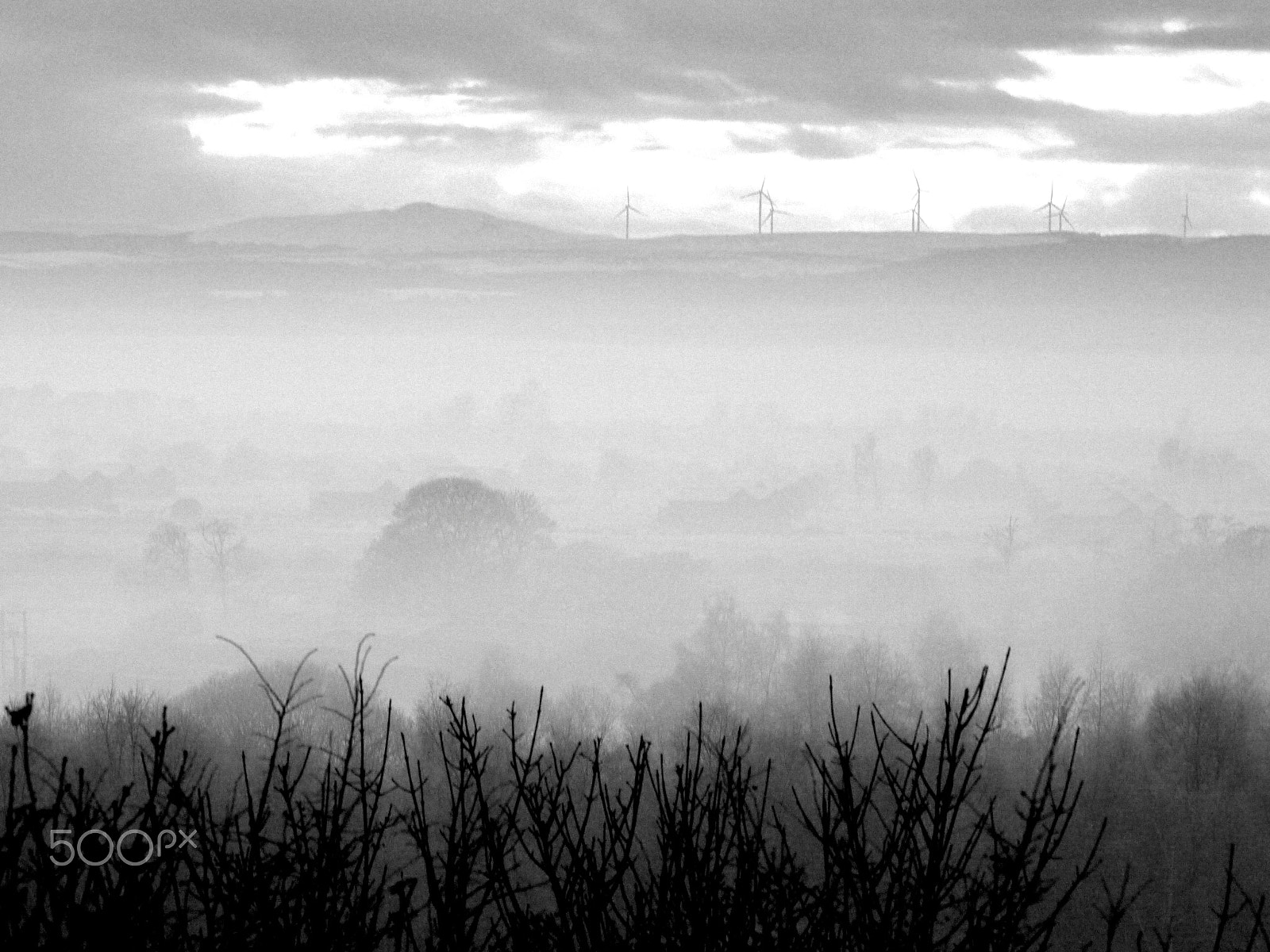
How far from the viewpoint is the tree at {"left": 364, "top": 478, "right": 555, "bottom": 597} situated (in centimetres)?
7300

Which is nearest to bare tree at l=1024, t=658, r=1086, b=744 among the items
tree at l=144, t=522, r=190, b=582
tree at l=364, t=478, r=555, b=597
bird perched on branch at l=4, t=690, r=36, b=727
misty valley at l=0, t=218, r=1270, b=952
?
misty valley at l=0, t=218, r=1270, b=952

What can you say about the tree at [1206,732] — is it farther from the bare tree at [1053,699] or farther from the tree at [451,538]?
the tree at [451,538]

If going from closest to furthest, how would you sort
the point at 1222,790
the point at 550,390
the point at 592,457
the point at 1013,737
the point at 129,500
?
the point at 1222,790 → the point at 1013,737 → the point at 129,500 → the point at 592,457 → the point at 550,390

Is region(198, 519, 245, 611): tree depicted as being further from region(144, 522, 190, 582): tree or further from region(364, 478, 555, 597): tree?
region(364, 478, 555, 597): tree

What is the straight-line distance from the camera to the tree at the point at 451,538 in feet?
240

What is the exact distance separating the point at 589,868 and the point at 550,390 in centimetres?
15251

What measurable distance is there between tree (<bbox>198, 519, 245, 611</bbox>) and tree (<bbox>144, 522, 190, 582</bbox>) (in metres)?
1.48

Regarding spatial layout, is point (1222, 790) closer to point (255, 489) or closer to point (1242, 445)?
point (255, 489)

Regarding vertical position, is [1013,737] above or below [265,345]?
below

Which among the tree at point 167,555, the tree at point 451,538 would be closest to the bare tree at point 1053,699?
the tree at point 451,538

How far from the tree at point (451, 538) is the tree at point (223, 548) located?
13002mm

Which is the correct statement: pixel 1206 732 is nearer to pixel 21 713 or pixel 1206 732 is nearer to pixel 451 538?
pixel 451 538

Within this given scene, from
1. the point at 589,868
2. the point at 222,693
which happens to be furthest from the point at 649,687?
the point at 589,868

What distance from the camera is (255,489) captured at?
113m
